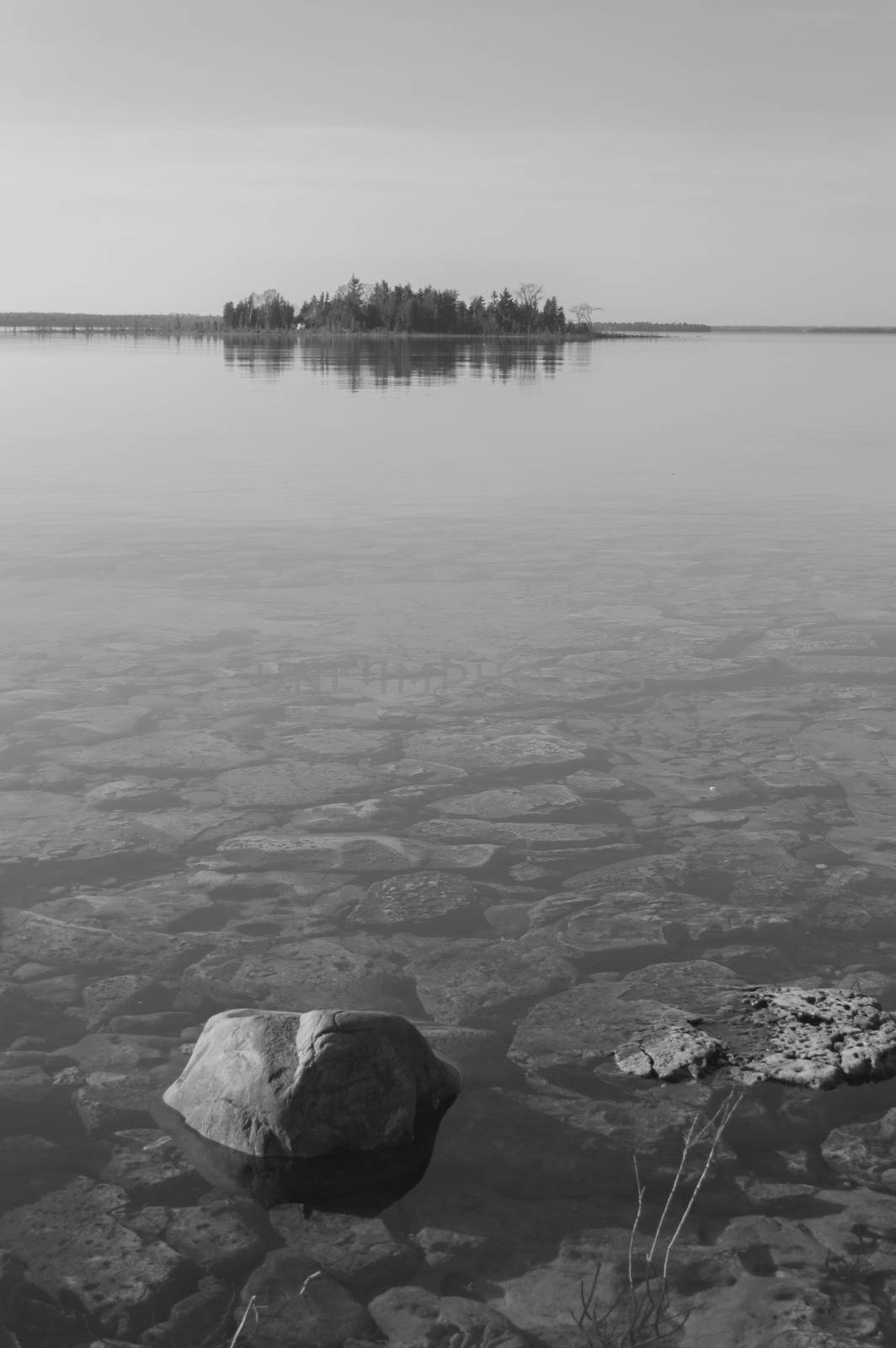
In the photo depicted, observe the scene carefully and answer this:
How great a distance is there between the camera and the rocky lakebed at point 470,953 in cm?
343

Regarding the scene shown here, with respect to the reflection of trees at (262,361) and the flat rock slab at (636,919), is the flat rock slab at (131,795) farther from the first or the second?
the reflection of trees at (262,361)

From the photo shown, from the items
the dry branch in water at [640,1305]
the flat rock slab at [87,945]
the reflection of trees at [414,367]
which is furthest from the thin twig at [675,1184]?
the reflection of trees at [414,367]

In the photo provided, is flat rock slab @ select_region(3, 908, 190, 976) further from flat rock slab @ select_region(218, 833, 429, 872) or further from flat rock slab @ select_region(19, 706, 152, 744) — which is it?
flat rock slab @ select_region(19, 706, 152, 744)

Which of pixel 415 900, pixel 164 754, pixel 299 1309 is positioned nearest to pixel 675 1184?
pixel 299 1309

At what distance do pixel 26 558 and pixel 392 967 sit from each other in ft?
30.0

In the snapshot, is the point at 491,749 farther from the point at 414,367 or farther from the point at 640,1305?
the point at 414,367

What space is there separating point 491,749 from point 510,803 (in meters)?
0.78

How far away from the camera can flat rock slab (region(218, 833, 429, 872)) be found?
5859 mm

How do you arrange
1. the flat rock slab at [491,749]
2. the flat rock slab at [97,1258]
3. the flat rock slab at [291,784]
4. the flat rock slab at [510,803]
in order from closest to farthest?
the flat rock slab at [97,1258] → the flat rock slab at [510,803] → the flat rock slab at [291,784] → the flat rock slab at [491,749]

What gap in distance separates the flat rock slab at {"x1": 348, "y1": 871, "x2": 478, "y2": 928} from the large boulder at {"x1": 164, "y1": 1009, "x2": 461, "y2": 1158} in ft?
4.14

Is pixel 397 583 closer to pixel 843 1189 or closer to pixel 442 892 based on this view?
pixel 442 892

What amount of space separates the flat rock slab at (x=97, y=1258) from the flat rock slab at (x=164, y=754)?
344 cm

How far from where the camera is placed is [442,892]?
5621mm

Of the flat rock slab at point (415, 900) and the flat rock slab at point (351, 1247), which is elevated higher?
the flat rock slab at point (415, 900)
